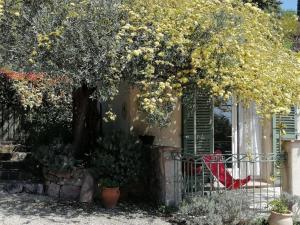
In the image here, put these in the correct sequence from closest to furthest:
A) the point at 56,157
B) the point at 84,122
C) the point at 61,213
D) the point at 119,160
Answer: the point at 61,213 < the point at 119,160 < the point at 56,157 < the point at 84,122

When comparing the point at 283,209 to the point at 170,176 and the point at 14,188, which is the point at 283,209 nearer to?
the point at 170,176

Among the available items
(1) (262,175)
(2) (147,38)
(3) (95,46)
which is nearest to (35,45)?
(3) (95,46)

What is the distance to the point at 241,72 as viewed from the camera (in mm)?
7633

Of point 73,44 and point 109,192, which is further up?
point 73,44

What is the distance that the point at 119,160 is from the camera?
9461mm

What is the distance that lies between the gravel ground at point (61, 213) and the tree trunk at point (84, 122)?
5.21 feet

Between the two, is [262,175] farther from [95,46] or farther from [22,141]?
[22,141]

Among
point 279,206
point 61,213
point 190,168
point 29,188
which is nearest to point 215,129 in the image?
point 190,168

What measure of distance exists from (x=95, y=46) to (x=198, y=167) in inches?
140

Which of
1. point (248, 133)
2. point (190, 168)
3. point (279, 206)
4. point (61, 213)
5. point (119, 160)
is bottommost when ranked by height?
point (61, 213)

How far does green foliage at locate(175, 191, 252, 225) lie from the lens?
26.1 feet

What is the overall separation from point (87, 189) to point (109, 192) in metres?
0.59

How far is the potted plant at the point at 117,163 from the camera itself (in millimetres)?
9366

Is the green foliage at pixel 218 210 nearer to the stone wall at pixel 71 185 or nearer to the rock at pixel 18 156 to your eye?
the stone wall at pixel 71 185
